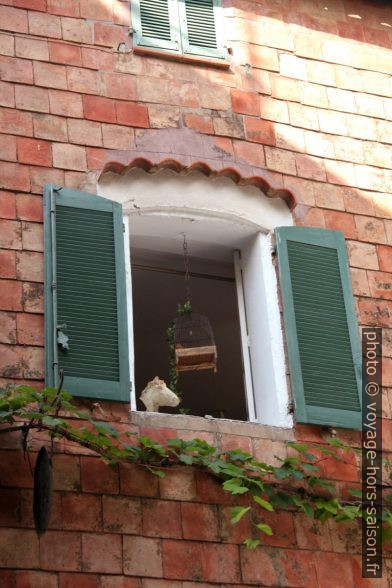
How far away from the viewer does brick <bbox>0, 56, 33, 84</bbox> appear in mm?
9523

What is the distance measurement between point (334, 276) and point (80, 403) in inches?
85.6

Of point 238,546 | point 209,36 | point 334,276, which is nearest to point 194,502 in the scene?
point 238,546

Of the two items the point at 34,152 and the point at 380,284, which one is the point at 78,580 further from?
the point at 380,284

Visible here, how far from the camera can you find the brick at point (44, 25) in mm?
9834

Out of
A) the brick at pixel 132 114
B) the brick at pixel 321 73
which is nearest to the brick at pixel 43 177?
the brick at pixel 132 114

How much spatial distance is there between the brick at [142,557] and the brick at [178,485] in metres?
0.34

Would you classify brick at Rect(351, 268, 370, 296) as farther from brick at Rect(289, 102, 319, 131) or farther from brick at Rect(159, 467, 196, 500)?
brick at Rect(159, 467, 196, 500)

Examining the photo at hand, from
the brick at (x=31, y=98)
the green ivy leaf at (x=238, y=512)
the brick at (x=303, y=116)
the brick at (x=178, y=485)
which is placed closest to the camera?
the green ivy leaf at (x=238, y=512)

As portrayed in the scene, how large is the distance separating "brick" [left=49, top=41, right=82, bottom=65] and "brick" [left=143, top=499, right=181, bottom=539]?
10.8ft

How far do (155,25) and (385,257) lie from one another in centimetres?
239

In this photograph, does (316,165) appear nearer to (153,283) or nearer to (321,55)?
(321,55)

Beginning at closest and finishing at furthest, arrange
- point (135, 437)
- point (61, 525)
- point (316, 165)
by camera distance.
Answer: point (61, 525) < point (135, 437) < point (316, 165)

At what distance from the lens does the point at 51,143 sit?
30.8ft

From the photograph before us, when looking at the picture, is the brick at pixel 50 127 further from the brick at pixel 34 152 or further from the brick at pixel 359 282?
the brick at pixel 359 282
